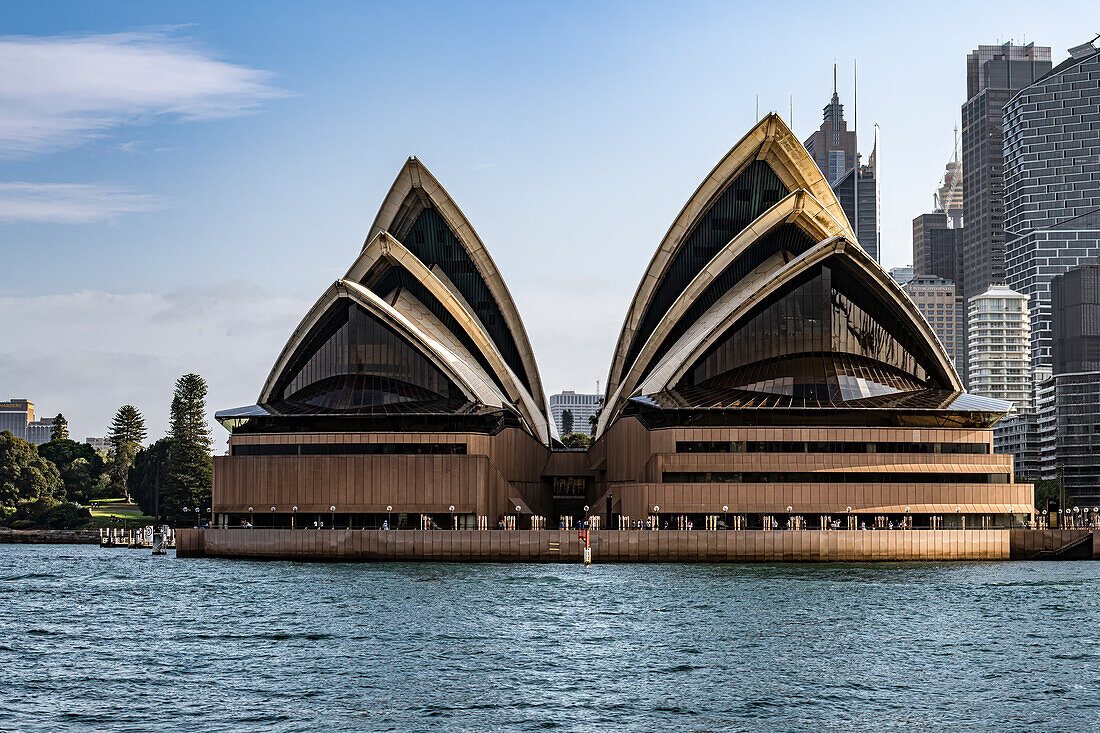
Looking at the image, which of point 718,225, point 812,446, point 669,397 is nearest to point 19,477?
point 718,225

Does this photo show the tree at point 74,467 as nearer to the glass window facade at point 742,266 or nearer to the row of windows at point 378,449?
the row of windows at point 378,449

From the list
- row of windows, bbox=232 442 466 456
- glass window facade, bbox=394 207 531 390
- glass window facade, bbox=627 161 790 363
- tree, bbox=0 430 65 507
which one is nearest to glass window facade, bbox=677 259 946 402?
glass window facade, bbox=627 161 790 363

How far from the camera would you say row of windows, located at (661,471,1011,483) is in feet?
268

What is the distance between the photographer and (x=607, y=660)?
38875 millimetres

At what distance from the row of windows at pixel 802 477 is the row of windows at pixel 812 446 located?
142cm

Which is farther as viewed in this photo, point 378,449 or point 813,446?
point 378,449

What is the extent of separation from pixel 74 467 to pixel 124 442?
39.0 feet

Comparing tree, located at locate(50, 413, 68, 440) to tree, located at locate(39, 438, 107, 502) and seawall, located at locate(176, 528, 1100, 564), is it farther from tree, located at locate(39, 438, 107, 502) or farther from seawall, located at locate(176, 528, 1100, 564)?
seawall, located at locate(176, 528, 1100, 564)

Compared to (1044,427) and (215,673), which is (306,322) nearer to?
(215,673)

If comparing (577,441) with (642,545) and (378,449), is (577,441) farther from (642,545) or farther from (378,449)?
(642,545)

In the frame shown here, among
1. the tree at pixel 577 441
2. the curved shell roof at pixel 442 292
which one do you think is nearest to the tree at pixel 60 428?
the tree at pixel 577 441

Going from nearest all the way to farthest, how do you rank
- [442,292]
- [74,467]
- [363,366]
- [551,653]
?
[551,653], [363,366], [442,292], [74,467]

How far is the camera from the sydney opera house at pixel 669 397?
81812 mm

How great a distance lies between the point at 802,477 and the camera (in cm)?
8188
